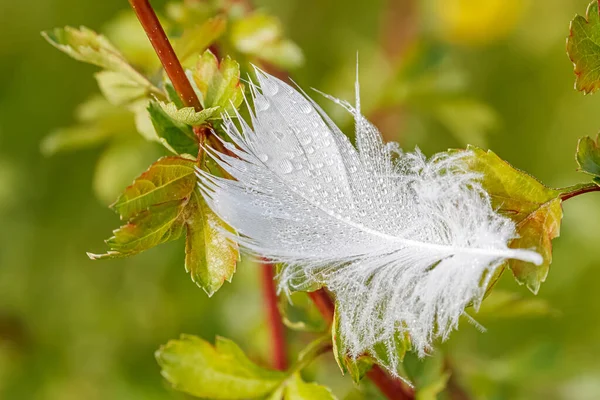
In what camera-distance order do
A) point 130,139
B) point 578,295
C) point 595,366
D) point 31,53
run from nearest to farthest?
point 130,139 < point 595,366 < point 578,295 < point 31,53

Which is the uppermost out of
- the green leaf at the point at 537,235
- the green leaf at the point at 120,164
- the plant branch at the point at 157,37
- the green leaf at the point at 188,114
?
the plant branch at the point at 157,37

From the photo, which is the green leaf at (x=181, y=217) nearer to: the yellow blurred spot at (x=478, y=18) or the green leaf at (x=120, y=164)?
the green leaf at (x=120, y=164)

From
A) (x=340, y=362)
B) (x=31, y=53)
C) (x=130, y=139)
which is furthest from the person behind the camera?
(x=31, y=53)

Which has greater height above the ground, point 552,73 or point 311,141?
point 311,141

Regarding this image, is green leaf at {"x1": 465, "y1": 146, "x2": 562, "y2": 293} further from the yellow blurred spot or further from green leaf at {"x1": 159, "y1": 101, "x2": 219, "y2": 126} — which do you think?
the yellow blurred spot

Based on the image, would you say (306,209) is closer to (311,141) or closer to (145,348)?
(311,141)

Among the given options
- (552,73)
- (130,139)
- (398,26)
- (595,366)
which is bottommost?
(595,366)

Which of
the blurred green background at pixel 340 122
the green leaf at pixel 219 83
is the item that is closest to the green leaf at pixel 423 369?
the blurred green background at pixel 340 122

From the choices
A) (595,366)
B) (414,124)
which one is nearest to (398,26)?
(414,124)
